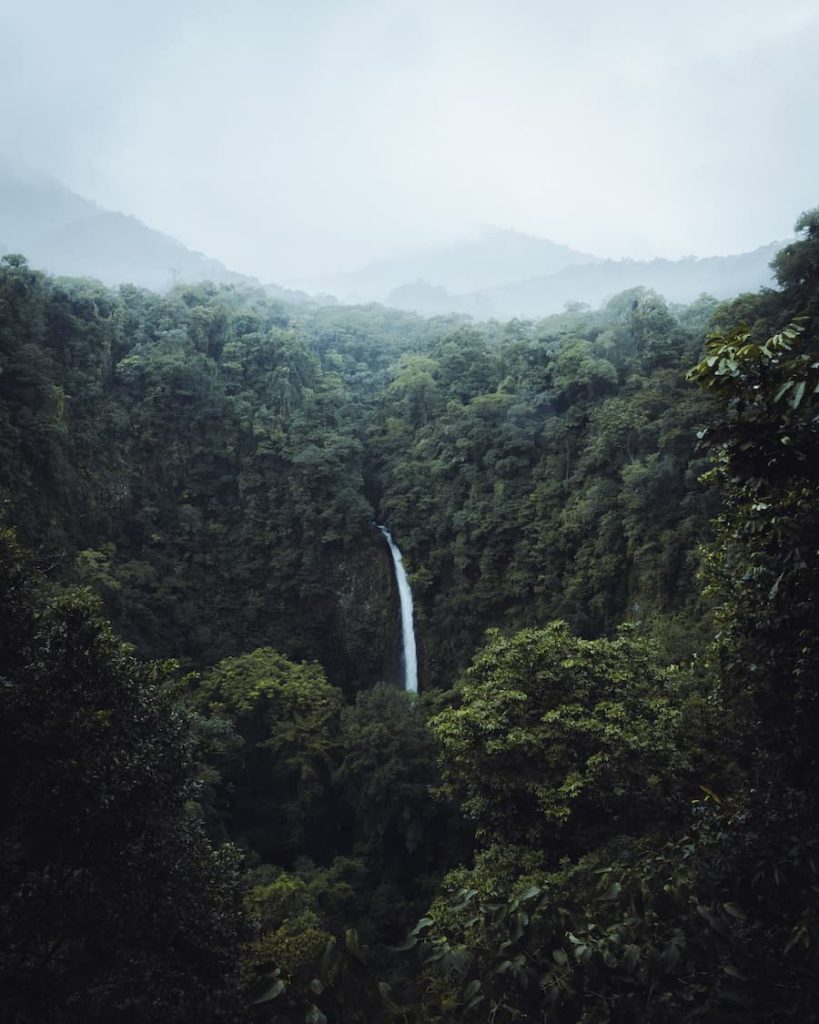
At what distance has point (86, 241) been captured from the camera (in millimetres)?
74000

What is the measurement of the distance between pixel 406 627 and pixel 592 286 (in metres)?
73.2

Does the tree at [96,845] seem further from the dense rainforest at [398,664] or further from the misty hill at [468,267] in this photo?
the misty hill at [468,267]

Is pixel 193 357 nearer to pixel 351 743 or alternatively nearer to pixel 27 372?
pixel 27 372

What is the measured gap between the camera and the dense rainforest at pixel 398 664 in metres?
3.16

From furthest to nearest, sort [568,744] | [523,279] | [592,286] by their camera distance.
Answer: [523,279], [592,286], [568,744]

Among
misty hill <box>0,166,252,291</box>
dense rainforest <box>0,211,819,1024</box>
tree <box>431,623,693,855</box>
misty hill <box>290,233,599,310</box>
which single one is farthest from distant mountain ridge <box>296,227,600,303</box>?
tree <box>431,623,693,855</box>

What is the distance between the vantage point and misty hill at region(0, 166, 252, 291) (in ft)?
228

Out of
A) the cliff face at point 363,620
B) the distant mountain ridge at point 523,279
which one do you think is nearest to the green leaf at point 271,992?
the cliff face at point 363,620

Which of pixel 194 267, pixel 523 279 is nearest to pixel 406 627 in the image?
pixel 194 267

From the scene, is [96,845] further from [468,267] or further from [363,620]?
[468,267]

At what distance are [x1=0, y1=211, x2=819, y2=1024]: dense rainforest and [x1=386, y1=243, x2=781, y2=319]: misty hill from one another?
1686 inches

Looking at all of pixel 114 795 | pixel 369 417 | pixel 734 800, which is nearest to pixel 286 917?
pixel 114 795

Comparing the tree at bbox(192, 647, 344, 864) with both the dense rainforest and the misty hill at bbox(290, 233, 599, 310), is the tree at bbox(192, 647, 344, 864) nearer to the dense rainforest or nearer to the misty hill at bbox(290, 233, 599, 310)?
the dense rainforest

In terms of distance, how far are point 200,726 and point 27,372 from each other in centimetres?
1190
